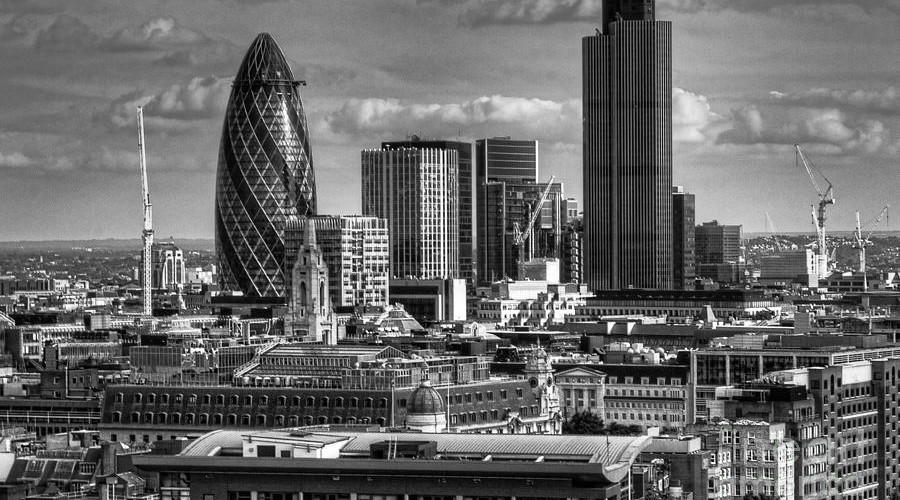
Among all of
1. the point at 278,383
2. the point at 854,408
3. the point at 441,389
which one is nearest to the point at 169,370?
the point at 278,383

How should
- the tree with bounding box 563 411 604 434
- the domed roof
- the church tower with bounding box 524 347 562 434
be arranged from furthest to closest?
the church tower with bounding box 524 347 562 434, the tree with bounding box 563 411 604 434, the domed roof

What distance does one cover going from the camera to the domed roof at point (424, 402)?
420 ft

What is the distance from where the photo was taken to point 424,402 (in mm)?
128000

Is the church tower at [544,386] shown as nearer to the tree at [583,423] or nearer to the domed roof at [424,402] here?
the tree at [583,423]

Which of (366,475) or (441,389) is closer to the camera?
(366,475)

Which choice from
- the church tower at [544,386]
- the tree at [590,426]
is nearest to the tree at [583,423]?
the tree at [590,426]

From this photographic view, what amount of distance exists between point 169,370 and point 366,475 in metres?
91.7

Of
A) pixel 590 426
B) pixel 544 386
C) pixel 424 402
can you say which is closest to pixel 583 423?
pixel 590 426

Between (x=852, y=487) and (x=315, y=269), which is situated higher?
(x=315, y=269)

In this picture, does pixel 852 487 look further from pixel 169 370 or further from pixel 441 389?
pixel 169 370

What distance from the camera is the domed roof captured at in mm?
127875

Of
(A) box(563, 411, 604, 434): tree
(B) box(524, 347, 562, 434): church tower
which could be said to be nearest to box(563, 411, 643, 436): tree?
(A) box(563, 411, 604, 434): tree

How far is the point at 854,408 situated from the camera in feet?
491

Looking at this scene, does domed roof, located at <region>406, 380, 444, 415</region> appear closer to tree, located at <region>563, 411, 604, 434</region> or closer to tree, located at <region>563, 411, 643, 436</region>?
tree, located at <region>563, 411, 604, 434</region>
